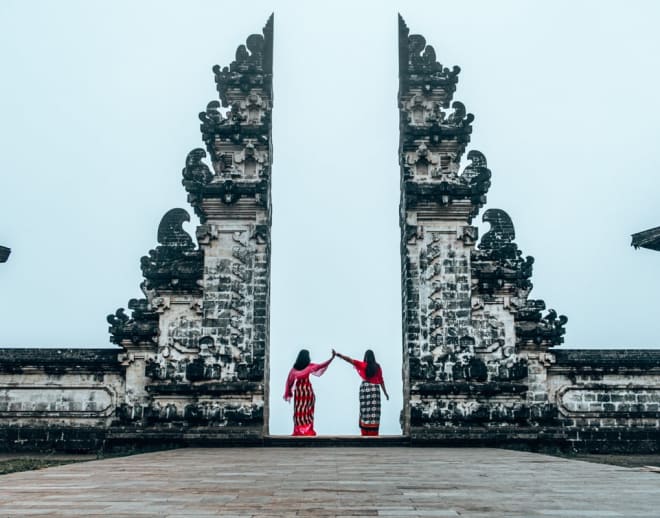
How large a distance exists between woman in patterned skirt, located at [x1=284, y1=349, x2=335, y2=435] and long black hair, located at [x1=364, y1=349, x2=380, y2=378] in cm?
74

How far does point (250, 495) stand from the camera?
560cm

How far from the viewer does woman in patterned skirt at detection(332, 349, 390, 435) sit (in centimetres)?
1586

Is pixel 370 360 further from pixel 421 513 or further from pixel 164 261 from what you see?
pixel 421 513

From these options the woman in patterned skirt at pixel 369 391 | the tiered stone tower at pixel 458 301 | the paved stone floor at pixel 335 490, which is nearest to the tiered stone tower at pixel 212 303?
the woman in patterned skirt at pixel 369 391

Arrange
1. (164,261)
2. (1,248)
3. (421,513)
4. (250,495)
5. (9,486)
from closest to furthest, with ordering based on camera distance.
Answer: (421,513)
(250,495)
(9,486)
(1,248)
(164,261)

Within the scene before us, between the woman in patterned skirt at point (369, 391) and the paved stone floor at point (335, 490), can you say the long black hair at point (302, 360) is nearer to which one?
the woman in patterned skirt at point (369, 391)

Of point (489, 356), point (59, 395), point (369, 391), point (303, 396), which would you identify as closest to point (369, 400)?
point (369, 391)

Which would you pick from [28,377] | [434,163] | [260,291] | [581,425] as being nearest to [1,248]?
[28,377]

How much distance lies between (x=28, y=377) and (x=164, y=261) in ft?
11.6

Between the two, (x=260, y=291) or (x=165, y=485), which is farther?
(x=260, y=291)

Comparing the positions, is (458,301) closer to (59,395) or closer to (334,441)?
(334,441)

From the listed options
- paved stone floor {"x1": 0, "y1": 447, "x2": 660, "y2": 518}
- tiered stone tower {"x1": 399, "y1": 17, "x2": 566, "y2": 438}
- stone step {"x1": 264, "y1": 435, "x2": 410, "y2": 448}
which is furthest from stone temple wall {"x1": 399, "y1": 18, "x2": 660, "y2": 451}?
paved stone floor {"x1": 0, "y1": 447, "x2": 660, "y2": 518}

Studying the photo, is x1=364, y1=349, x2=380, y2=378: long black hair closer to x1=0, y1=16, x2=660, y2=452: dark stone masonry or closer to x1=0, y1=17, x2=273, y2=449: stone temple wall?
x1=0, y1=16, x2=660, y2=452: dark stone masonry

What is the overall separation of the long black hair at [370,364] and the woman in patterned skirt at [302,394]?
2.42 ft
